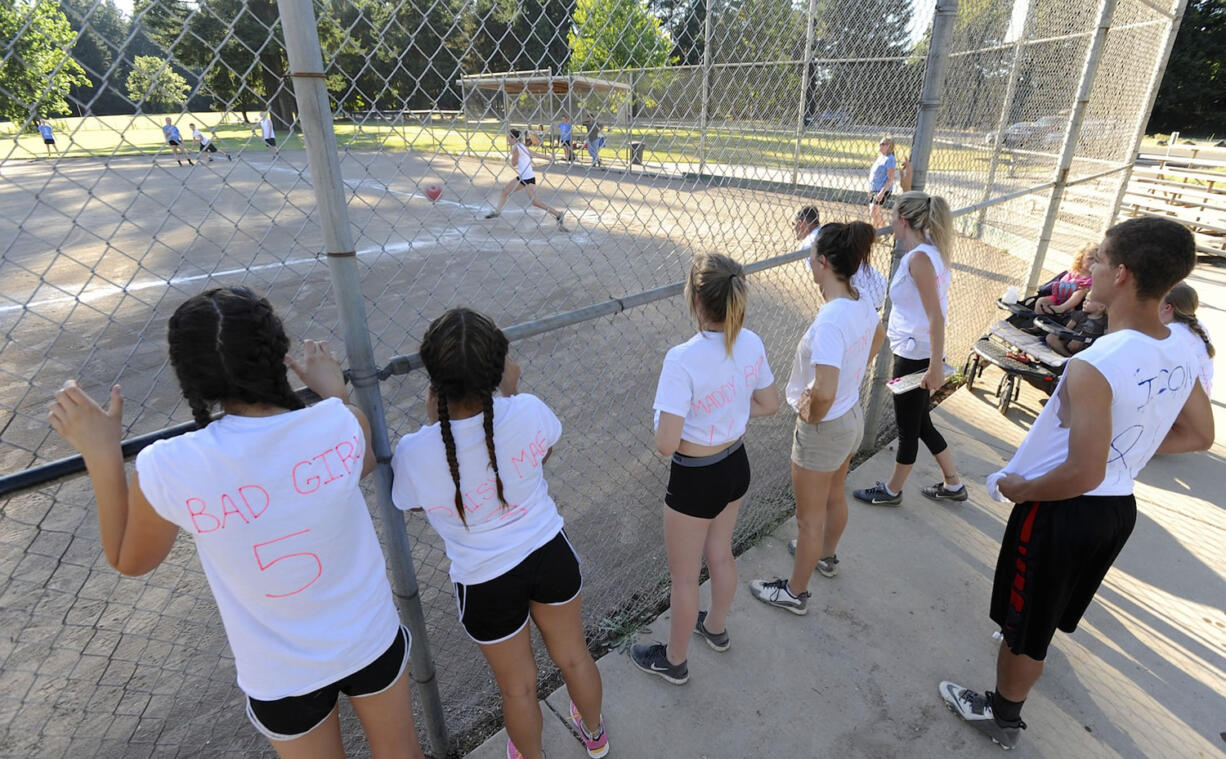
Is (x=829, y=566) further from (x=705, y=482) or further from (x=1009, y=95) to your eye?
(x=1009, y=95)

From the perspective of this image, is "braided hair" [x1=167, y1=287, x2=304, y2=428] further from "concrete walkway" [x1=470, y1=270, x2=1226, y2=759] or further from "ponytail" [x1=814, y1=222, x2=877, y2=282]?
"ponytail" [x1=814, y1=222, x2=877, y2=282]

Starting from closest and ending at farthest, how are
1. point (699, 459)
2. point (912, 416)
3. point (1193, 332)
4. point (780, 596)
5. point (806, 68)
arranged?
point (1193, 332) → point (699, 459) → point (780, 596) → point (912, 416) → point (806, 68)

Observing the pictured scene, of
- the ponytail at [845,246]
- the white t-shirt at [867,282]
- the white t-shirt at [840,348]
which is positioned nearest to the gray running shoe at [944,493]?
the white t-shirt at [840,348]

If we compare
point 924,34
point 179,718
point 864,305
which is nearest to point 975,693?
point 864,305

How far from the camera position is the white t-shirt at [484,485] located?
1701 mm

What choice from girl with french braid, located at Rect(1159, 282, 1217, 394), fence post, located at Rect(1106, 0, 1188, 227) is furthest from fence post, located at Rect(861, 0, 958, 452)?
fence post, located at Rect(1106, 0, 1188, 227)

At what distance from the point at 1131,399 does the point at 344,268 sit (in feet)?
7.45

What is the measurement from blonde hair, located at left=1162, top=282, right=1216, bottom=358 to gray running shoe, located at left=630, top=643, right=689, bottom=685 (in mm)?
2164

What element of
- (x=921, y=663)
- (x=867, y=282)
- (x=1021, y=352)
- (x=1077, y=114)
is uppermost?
(x=1077, y=114)

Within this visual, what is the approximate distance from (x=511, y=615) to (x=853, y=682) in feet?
5.35

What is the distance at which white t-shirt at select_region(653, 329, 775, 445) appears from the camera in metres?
2.11

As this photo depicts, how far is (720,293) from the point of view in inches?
82.8

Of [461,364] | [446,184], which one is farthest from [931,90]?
[446,184]

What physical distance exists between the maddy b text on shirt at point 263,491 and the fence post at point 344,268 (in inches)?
11.6
